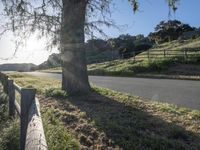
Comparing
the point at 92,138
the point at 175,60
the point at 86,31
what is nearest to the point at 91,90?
the point at 86,31

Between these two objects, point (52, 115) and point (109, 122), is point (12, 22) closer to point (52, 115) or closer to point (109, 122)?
point (52, 115)

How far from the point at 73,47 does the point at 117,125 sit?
6350mm

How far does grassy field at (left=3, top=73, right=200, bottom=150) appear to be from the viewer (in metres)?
6.98

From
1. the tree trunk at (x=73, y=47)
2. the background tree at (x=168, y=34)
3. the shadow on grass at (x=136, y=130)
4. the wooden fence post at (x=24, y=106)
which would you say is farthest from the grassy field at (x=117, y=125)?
the background tree at (x=168, y=34)

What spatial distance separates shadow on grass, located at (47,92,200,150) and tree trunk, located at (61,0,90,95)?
9.95ft

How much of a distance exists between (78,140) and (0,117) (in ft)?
15.0

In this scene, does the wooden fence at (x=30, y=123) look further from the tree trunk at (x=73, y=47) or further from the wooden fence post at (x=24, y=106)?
the tree trunk at (x=73, y=47)

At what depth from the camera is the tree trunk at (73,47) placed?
13742 millimetres

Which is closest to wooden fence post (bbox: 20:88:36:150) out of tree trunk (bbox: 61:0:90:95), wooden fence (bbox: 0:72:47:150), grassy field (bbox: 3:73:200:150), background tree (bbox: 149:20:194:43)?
wooden fence (bbox: 0:72:47:150)

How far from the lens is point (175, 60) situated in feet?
126

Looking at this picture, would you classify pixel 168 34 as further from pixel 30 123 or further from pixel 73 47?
pixel 30 123

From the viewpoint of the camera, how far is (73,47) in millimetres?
14133

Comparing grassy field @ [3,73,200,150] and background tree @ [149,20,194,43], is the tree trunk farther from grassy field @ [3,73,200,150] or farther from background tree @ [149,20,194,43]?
background tree @ [149,20,194,43]

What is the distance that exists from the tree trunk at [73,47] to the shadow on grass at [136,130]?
303 cm
